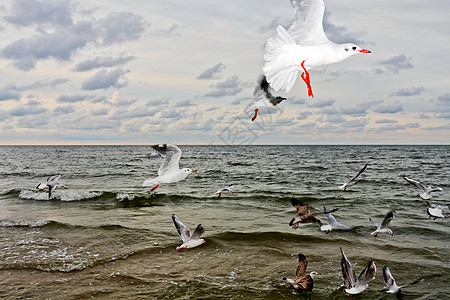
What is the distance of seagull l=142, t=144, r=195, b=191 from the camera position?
4777 millimetres

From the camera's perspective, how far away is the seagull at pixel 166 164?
4777 mm

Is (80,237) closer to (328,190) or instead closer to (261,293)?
(261,293)

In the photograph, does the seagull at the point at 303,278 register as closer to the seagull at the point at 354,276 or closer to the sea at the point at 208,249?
the sea at the point at 208,249

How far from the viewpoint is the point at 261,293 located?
6.53m

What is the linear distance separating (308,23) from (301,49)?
0.88 ft

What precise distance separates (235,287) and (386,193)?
14701mm

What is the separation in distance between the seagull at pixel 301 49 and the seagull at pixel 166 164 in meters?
3.26

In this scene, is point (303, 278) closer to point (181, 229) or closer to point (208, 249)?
point (181, 229)

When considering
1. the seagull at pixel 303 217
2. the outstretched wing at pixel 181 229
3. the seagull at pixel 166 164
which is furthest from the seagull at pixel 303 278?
the seagull at pixel 166 164

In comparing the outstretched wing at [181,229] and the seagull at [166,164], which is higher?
the seagull at [166,164]

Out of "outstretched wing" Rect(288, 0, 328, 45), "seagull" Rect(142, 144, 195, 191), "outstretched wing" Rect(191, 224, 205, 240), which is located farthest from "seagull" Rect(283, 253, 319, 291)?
"outstretched wing" Rect(288, 0, 328, 45)

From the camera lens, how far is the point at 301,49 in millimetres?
1519

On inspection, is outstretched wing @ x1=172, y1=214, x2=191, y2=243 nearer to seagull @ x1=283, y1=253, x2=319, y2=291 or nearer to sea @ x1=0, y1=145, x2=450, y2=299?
sea @ x1=0, y1=145, x2=450, y2=299

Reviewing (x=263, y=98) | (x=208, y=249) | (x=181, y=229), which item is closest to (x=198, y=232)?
(x=181, y=229)
